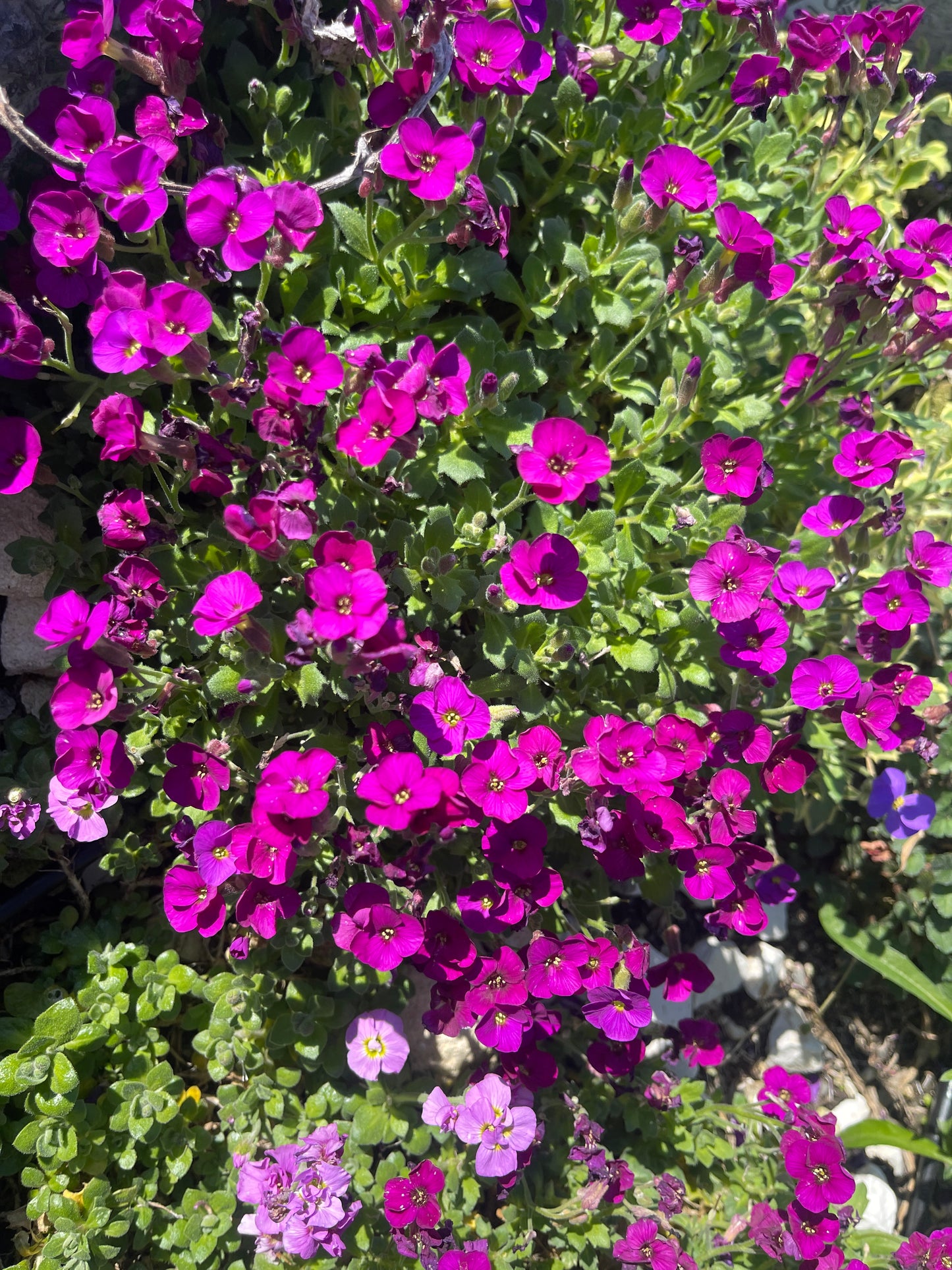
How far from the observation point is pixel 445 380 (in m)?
2.42

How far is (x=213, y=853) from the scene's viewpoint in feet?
8.11

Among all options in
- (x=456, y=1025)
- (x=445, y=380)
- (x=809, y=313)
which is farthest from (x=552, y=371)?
(x=456, y=1025)

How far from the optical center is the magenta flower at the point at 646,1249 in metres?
2.65

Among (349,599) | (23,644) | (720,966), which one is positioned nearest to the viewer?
(349,599)

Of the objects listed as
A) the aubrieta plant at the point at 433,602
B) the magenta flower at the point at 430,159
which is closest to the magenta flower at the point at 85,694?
the aubrieta plant at the point at 433,602

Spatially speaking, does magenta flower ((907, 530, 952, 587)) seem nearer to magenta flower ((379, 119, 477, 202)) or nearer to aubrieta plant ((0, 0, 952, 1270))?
aubrieta plant ((0, 0, 952, 1270))

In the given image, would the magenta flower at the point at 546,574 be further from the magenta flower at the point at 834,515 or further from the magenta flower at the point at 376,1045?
the magenta flower at the point at 376,1045

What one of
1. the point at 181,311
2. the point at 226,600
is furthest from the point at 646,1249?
the point at 181,311

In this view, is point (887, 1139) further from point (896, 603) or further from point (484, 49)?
point (484, 49)

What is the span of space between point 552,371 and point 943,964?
271cm

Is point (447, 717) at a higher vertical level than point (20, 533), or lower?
higher

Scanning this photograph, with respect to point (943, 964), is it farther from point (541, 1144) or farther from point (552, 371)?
point (552, 371)

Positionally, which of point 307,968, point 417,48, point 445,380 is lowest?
point 307,968

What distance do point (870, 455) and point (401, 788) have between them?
183cm
